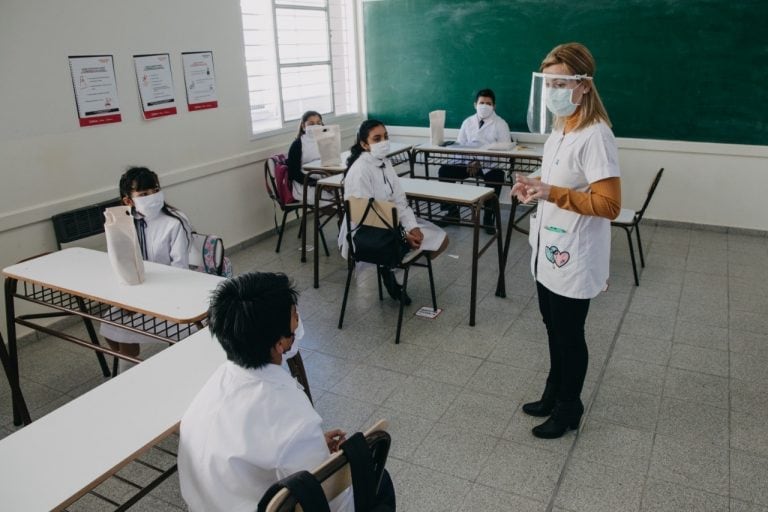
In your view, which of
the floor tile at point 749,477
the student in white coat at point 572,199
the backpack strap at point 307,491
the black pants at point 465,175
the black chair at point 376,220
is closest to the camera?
the backpack strap at point 307,491

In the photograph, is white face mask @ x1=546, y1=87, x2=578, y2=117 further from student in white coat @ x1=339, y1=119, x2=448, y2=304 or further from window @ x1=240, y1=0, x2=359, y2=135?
window @ x1=240, y1=0, x2=359, y2=135

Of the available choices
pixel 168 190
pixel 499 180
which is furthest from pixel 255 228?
pixel 499 180

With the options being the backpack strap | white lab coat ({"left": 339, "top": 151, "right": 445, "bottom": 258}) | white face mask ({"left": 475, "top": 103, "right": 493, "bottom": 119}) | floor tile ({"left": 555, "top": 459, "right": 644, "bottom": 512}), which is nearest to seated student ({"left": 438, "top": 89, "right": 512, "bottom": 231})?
white face mask ({"left": 475, "top": 103, "right": 493, "bottom": 119})

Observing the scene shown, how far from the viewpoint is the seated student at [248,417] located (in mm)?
1228

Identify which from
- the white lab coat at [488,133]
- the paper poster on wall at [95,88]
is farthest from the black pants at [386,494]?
the white lab coat at [488,133]

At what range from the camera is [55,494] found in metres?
1.23

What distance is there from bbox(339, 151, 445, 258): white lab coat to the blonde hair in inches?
55.8

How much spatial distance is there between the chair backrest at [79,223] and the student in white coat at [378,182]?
1519mm

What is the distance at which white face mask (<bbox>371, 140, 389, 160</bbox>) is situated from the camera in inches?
132

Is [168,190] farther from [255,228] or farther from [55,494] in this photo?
[55,494]

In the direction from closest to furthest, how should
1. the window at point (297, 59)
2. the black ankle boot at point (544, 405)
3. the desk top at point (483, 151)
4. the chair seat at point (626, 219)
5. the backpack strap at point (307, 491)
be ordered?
the backpack strap at point (307, 491) < the black ankle boot at point (544, 405) < the chair seat at point (626, 219) < the desk top at point (483, 151) < the window at point (297, 59)

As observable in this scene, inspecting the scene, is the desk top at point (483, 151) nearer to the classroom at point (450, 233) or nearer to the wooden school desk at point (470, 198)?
the classroom at point (450, 233)

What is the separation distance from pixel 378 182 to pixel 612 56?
2719mm

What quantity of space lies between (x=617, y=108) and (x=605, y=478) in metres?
3.66
